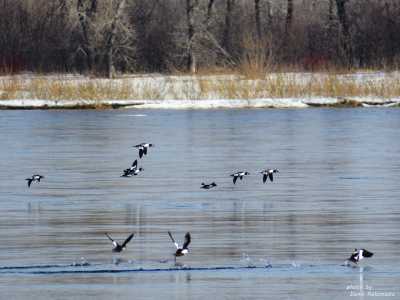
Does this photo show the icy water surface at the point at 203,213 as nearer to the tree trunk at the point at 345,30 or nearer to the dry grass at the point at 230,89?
the dry grass at the point at 230,89

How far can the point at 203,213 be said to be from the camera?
40.9ft

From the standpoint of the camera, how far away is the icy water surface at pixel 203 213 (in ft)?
28.3

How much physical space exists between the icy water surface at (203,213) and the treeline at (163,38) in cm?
2628

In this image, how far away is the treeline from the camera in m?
50.2

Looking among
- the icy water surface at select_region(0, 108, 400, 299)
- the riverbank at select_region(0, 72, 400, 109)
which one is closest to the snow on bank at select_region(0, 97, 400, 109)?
the riverbank at select_region(0, 72, 400, 109)

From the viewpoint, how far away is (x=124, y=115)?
29.9m

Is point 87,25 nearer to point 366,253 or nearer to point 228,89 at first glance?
point 228,89

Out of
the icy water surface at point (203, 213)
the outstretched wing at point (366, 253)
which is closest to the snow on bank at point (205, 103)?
the icy water surface at point (203, 213)

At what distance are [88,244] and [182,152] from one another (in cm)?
894

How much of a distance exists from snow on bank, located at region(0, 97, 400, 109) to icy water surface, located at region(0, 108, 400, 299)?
7.84 metres

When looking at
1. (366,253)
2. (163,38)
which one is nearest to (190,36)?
(163,38)

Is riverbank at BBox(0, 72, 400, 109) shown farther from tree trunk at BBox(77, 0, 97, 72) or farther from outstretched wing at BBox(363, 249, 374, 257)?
outstretched wing at BBox(363, 249, 374, 257)

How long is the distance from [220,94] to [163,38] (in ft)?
67.3

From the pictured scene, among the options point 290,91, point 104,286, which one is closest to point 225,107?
point 290,91
